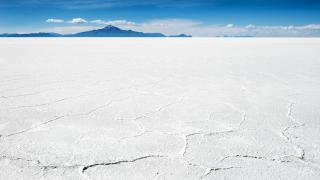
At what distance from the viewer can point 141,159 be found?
4.42ft

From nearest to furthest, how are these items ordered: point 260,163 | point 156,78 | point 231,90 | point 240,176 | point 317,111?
point 240,176, point 260,163, point 317,111, point 231,90, point 156,78

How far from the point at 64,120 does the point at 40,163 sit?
0.64m

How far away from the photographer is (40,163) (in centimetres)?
128

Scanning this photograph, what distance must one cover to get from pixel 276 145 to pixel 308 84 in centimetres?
213

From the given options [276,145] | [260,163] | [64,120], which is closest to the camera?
[260,163]

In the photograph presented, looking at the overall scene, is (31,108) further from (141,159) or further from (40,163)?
(141,159)

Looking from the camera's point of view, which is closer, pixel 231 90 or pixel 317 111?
pixel 317 111

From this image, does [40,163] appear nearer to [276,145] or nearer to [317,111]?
[276,145]

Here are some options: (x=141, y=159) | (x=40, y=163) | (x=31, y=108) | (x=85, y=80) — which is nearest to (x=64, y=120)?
(x=31, y=108)

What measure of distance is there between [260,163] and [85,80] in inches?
101

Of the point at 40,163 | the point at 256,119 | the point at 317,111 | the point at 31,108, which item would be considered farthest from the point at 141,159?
the point at 317,111

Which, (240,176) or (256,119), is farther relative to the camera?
(256,119)

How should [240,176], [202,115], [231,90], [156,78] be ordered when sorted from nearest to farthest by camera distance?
[240,176]
[202,115]
[231,90]
[156,78]

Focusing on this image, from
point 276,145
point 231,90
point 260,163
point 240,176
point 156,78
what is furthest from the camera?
point 156,78
